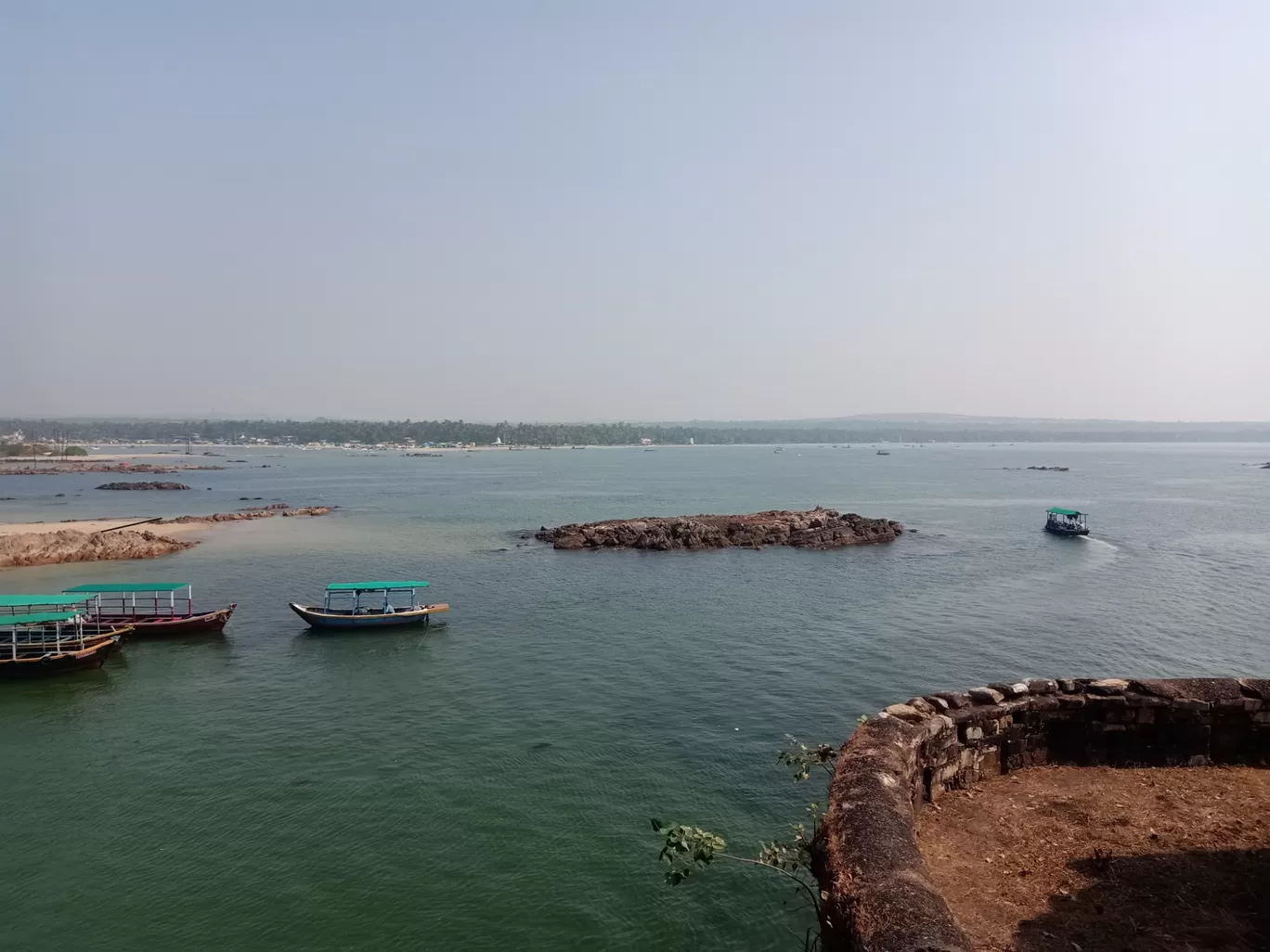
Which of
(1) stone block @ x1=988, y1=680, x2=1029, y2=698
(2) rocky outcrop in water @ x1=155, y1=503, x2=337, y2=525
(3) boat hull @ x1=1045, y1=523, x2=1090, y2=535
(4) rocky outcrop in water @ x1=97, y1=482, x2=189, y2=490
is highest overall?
(1) stone block @ x1=988, y1=680, x2=1029, y2=698

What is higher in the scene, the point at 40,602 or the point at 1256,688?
the point at 1256,688

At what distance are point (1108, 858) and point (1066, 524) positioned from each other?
56.8 metres

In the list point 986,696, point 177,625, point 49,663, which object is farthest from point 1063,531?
point 49,663

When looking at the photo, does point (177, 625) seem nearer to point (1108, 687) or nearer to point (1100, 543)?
point (1108, 687)

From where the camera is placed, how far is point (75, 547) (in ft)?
167

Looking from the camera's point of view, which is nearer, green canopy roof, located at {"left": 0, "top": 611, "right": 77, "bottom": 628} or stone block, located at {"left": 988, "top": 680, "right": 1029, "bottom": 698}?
stone block, located at {"left": 988, "top": 680, "right": 1029, "bottom": 698}

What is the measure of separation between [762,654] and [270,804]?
54.4 feet

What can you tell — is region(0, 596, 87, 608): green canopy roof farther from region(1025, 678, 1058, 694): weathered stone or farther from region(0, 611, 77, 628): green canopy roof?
region(1025, 678, 1058, 694): weathered stone

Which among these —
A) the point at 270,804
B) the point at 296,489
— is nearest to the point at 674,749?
the point at 270,804

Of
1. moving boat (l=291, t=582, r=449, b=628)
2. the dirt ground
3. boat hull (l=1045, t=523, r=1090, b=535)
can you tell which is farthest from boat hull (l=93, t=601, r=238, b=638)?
boat hull (l=1045, t=523, r=1090, b=535)

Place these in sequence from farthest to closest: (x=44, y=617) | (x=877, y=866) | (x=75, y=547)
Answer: (x=75, y=547), (x=44, y=617), (x=877, y=866)

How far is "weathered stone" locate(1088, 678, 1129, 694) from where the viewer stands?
1123 centimetres

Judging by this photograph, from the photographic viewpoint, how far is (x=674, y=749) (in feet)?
62.4

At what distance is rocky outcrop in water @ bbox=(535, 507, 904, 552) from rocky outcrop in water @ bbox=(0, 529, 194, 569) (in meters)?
26.2
